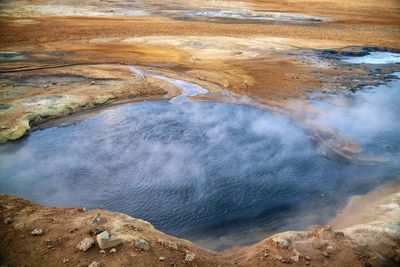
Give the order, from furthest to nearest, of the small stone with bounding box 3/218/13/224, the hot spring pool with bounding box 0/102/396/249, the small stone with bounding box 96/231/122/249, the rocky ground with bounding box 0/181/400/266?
the hot spring pool with bounding box 0/102/396/249 → the small stone with bounding box 3/218/13/224 → the small stone with bounding box 96/231/122/249 → the rocky ground with bounding box 0/181/400/266

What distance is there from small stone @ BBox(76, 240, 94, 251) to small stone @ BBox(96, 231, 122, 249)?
11cm

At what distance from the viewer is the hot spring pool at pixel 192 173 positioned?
7.59 meters

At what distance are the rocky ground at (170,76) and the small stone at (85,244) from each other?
108mm

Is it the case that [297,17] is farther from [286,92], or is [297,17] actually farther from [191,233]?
[191,233]

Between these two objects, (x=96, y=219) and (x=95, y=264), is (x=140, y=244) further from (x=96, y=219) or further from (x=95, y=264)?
(x=96, y=219)

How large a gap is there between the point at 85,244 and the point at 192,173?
4.02 meters

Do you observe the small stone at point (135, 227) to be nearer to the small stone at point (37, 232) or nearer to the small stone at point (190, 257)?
the small stone at point (190, 257)

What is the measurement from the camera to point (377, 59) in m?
19.5

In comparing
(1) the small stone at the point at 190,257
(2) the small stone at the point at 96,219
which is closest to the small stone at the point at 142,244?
(1) the small stone at the point at 190,257

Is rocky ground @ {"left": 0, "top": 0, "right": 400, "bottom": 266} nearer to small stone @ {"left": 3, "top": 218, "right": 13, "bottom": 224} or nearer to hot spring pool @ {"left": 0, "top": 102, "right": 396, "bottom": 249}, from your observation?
small stone @ {"left": 3, "top": 218, "right": 13, "bottom": 224}

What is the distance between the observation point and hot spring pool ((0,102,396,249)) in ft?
24.9

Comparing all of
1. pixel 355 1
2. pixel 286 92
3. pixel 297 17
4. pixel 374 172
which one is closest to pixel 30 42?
pixel 286 92

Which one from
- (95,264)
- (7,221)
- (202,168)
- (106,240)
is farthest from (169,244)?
(202,168)

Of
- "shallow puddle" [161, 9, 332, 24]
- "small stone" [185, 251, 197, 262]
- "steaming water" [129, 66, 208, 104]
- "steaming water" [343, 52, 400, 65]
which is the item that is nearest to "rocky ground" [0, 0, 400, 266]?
"small stone" [185, 251, 197, 262]
